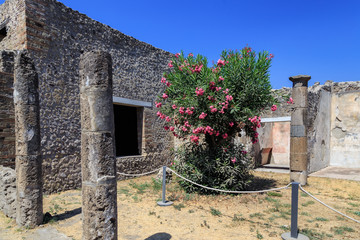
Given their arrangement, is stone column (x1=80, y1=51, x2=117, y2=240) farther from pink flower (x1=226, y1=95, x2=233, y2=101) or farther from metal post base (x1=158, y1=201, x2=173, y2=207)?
pink flower (x1=226, y1=95, x2=233, y2=101)

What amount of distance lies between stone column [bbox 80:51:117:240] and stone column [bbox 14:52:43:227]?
6.37 ft

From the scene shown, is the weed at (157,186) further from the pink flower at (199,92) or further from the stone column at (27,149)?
the stone column at (27,149)

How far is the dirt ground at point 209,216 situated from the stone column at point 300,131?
0.80m

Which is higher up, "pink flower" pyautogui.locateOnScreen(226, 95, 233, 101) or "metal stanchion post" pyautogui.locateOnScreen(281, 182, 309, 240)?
"pink flower" pyautogui.locateOnScreen(226, 95, 233, 101)

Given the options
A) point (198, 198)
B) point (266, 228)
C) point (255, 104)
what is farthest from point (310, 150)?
point (266, 228)

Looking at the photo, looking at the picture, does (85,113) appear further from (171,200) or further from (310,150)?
(310,150)

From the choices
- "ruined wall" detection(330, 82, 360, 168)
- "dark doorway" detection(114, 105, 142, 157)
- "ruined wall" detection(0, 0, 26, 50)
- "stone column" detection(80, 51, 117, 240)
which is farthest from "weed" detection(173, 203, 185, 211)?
"ruined wall" detection(330, 82, 360, 168)

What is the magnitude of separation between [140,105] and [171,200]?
13.5ft

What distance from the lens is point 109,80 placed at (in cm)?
312

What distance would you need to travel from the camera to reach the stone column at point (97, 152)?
294 cm

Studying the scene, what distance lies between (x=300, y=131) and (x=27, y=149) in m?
7.14

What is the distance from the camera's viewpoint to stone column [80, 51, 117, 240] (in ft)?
9.64

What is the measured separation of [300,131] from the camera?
25.2 ft

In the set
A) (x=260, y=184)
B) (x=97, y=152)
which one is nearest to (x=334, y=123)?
(x=260, y=184)
